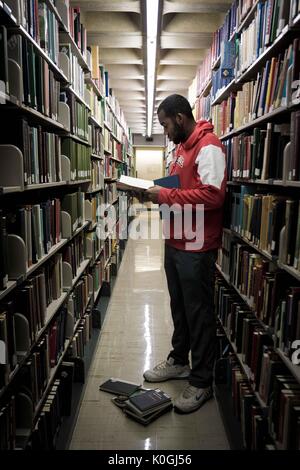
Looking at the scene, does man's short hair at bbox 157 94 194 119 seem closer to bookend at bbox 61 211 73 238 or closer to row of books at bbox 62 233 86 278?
bookend at bbox 61 211 73 238

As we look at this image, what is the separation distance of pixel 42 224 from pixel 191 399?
131cm

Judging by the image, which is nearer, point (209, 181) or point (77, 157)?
point (209, 181)

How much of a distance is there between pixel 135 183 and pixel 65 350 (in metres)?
1.09

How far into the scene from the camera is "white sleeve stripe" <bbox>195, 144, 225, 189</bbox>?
6.57ft

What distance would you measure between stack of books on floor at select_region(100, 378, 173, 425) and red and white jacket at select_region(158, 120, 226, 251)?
2.94 ft

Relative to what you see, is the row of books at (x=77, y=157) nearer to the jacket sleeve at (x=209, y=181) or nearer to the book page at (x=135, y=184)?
the book page at (x=135, y=184)

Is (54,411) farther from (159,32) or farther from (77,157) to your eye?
(159,32)

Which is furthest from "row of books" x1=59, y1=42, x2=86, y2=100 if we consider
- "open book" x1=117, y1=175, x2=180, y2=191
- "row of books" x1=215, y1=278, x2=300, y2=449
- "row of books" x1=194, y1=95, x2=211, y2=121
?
"row of books" x1=215, y1=278, x2=300, y2=449

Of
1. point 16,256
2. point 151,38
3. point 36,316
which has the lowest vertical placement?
point 36,316

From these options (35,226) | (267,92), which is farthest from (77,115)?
(267,92)

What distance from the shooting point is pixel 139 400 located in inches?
86.6

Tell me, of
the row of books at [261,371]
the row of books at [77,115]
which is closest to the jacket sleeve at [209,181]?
the row of books at [261,371]

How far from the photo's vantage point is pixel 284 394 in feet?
4.61
